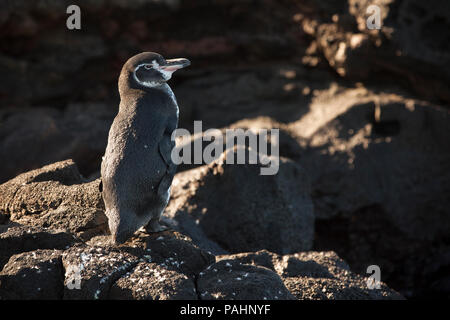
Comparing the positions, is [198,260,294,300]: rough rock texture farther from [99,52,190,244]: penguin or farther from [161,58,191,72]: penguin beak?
[161,58,191,72]: penguin beak

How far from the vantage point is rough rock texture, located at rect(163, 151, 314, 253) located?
5.64 meters

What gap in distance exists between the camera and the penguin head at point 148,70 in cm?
438

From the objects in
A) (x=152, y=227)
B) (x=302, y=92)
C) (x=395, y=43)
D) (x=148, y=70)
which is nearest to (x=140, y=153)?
(x=152, y=227)

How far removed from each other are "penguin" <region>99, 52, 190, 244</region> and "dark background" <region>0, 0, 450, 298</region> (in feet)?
10.3

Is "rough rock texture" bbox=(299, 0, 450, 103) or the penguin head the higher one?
"rough rock texture" bbox=(299, 0, 450, 103)

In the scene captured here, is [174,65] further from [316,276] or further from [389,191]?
[389,191]

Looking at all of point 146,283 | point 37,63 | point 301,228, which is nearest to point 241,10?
point 37,63

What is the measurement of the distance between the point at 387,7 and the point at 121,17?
13.7 feet

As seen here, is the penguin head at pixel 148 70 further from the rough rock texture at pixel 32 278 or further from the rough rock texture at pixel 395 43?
the rough rock texture at pixel 395 43

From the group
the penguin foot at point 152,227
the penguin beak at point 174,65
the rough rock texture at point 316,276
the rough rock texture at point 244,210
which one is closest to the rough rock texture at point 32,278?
the penguin foot at point 152,227

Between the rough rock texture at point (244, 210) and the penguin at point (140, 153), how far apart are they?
1361 mm

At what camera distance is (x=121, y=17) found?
30.7 ft

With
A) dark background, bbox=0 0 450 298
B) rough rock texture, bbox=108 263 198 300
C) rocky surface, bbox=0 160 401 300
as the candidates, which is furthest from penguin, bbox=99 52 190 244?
dark background, bbox=0 0 450 298
